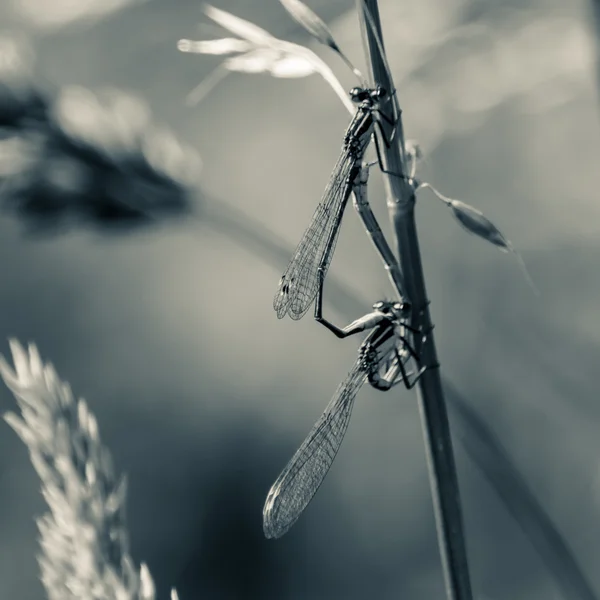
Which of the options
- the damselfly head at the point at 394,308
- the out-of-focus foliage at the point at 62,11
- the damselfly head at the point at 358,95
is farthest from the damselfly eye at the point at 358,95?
the out-of-focus foliage at the point at 62,11

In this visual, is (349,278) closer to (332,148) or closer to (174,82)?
(332,148)

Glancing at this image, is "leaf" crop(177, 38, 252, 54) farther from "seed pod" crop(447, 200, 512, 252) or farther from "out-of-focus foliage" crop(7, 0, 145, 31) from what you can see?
"out-of-focus foliage" crop(7, 0, 145, 31)

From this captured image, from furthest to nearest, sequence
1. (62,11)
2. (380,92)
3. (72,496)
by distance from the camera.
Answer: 1. (62,11)
2. (72,496)
3. (380,92)

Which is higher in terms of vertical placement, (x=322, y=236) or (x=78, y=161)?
(x=78, y=161)

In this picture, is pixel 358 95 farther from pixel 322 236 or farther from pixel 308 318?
pixel 308 318

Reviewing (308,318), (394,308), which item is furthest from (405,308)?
(308,318)

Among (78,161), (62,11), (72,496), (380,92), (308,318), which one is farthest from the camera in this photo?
(62,11)

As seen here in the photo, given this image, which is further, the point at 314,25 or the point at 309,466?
the point at 309,466

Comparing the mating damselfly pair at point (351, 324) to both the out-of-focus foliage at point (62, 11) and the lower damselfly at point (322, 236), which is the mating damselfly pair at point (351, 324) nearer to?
the lower damselfly at point (322, 236)
